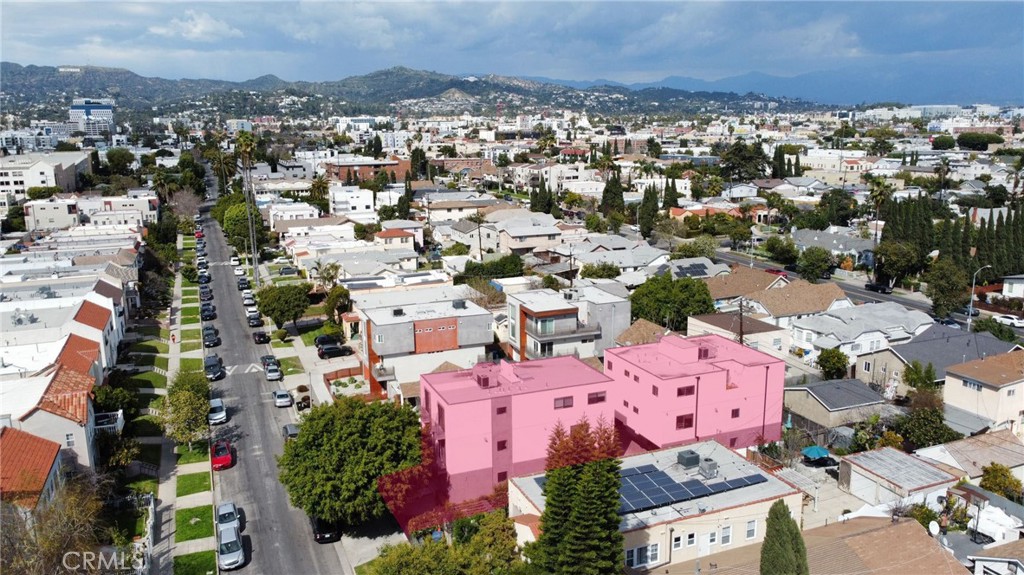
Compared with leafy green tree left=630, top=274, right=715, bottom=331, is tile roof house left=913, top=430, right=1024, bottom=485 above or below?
below

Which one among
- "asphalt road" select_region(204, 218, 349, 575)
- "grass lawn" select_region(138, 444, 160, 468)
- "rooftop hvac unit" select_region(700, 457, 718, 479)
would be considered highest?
"rooftop hvac unit" select_region(700, 457, 718, 479)

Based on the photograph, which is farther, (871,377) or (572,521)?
(871,377)

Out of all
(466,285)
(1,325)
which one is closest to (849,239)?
(466,285)

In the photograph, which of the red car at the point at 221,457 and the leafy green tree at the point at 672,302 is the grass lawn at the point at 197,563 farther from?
the leafy green tree at the point at 672,302

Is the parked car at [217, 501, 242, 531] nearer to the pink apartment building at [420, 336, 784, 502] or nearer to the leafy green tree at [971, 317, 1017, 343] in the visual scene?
the pink apartment building at [420, 336, 784, 502]

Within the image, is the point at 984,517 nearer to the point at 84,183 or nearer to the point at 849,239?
the point at 849,239

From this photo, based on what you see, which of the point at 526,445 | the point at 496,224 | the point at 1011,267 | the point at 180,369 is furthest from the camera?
the point at 496,224

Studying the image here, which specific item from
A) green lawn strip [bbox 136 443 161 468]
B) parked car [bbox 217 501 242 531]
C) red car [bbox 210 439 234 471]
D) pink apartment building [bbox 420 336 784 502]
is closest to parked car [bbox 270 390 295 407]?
red car [bbox 210 439 234 471]

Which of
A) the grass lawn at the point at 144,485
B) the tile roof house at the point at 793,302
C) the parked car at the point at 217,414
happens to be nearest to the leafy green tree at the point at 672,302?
the tile roof house at the point at 793,302
